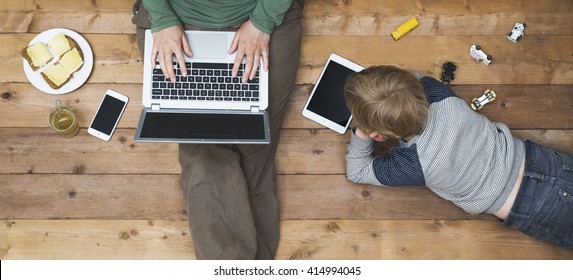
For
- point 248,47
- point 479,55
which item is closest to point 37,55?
point 248,47

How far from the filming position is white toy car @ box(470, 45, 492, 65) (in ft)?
5.58

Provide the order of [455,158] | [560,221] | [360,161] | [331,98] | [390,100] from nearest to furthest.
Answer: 1. [390,100]
2. [455,158]
3. [560,221]
4. [360,161]
5. [331,98]

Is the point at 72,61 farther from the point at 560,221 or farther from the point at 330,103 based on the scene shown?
the point at 560,221

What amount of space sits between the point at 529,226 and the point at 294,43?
3.14 feet

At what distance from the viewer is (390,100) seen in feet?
4.02

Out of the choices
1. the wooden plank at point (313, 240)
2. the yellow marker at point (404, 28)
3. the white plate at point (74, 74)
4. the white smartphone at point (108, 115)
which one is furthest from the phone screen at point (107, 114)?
the yellow marker at point (404, 28)

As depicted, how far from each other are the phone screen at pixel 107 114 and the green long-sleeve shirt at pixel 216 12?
0.35 meters

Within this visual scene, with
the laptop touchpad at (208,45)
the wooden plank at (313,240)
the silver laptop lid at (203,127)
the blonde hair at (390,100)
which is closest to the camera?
the blonde hair at (390,100)

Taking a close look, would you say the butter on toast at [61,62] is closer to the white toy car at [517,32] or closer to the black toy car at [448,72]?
the black toy car at [448,72]

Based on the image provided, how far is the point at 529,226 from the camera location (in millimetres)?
1493

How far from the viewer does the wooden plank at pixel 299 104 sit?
165 cm

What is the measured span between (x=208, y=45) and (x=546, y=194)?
1128mm

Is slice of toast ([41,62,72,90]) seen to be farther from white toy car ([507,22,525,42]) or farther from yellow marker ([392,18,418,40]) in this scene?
Answer: white toy car ([507,22,525,42])

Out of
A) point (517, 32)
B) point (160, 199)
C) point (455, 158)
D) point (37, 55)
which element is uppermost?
point (517, 32)
